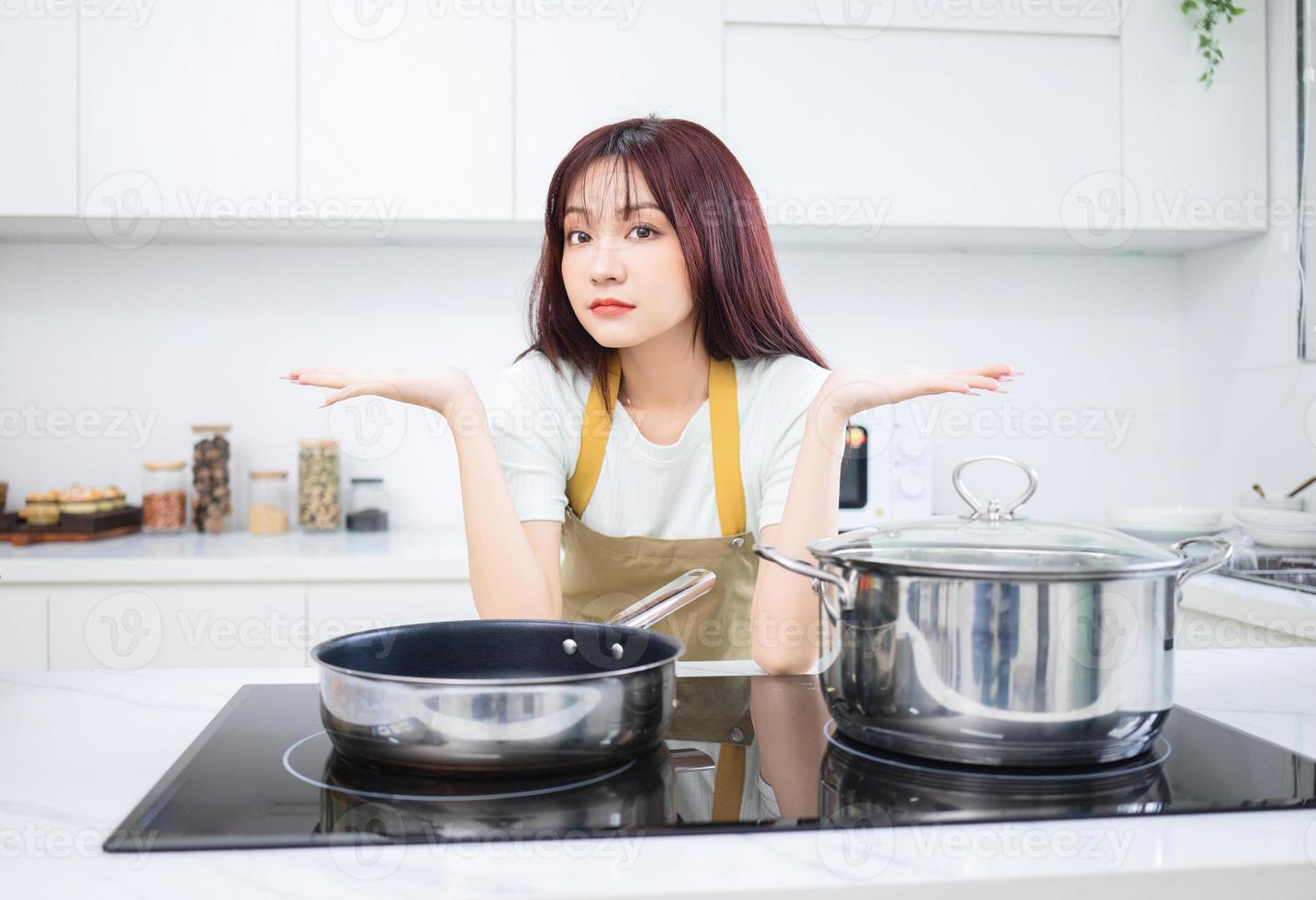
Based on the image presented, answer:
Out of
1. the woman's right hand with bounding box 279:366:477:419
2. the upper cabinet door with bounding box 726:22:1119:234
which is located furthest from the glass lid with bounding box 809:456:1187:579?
the upper cabinet door with bounding box 726:22:1119:234

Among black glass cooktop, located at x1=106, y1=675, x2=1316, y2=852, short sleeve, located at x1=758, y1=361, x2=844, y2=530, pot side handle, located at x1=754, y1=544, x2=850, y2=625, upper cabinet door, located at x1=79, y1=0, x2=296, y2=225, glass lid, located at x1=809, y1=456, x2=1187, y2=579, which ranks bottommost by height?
black glass cooktop, located at x1=106, y1=675, x2=1316, y2=852

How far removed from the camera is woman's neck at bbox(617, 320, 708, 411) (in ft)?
4.87

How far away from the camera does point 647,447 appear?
1473mm

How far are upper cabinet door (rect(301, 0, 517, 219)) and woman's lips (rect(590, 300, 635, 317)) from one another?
1056 mm

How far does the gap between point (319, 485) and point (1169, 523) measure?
1.87m

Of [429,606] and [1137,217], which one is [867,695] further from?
[1137,217]

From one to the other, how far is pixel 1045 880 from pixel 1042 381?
2.47 meters

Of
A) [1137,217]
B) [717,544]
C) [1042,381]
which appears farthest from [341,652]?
[1042,381]

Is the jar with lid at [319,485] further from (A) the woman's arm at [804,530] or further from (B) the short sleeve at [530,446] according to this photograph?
(A) the woman's arm at [804,530]

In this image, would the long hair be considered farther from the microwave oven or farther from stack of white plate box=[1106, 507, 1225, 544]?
stack of white plate box=[1106, 507, 1225, 544]

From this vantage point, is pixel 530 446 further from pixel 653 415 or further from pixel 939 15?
pixel 939 15

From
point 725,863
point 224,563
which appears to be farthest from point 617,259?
point 224,563

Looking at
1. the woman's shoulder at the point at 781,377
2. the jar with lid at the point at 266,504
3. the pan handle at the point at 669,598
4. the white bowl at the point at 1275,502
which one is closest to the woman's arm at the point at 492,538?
the woman's shoulder at the point at 781,377

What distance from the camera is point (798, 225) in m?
2.34
